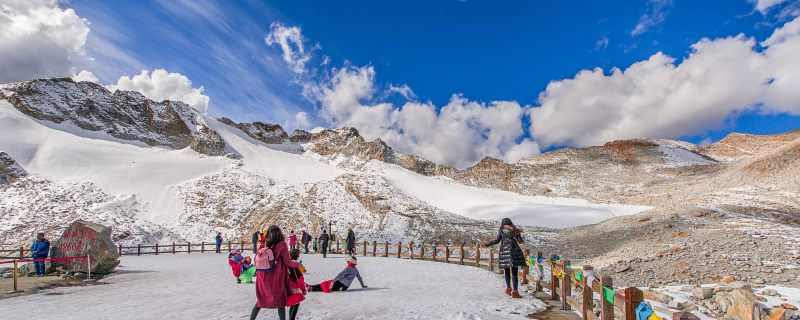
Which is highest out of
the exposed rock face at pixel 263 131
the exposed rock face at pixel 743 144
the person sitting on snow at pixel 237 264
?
the exposed rock face at pixel 263 131

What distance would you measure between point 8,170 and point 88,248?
4541 cm

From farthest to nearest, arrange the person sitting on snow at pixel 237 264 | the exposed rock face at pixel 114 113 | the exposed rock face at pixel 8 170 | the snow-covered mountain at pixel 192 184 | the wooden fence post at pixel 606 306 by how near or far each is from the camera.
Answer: the exposed rock face at pixel 114 113 → the exposed rock face at pixel 8 170 → the snow-covered mountain at pixel 192 184 → the person sitting on snow at pixel 237 264 → the wooden fence post at pixel 606 306

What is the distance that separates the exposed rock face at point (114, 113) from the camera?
6806 centimetres

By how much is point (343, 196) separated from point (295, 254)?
140 ft

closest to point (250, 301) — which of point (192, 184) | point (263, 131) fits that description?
point (192, 184)

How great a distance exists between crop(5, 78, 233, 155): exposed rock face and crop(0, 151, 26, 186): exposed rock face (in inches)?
790

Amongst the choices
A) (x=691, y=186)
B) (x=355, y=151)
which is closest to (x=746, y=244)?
(x=691, y=186)

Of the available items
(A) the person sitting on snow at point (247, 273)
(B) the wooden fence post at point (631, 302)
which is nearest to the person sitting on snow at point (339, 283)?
(A) the person sitting on snow at point (247, 273)

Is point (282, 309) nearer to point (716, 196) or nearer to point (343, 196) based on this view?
point (343, 196)

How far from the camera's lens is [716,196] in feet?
140

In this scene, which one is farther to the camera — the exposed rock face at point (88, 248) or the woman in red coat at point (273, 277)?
the exposed rock face at point (88, 248)

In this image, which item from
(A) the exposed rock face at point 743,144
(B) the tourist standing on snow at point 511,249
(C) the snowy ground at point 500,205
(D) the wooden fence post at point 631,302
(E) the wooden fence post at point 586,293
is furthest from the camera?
(A) the exposed rock face at point 743,144

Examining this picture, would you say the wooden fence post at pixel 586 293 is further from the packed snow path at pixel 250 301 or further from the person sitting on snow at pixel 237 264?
the person sitting on snow at pixel 237 264

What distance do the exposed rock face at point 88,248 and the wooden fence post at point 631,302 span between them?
771 inches
